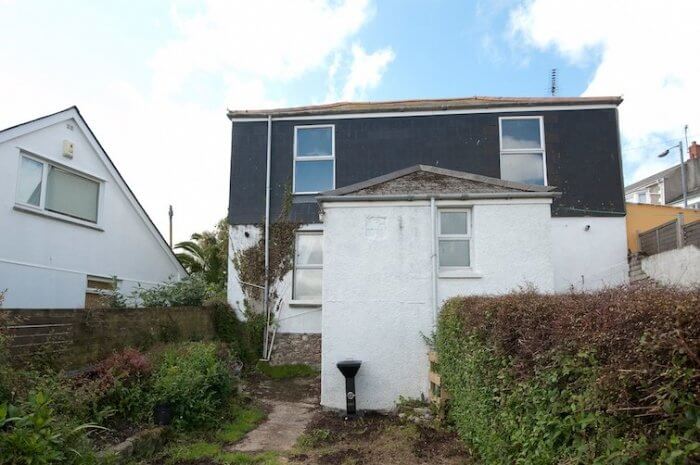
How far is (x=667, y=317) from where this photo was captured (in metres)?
2.35

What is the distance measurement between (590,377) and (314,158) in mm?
11527

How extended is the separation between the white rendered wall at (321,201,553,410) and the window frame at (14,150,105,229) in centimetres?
706

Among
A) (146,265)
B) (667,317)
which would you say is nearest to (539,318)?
(667,317)

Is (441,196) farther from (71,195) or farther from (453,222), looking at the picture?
(71,195)

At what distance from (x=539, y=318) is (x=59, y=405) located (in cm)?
504

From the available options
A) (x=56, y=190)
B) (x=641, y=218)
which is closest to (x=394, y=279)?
(x=641, y=218)

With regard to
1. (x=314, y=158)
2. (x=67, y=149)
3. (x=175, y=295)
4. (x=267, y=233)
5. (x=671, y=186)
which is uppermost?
(x=671, y=186)

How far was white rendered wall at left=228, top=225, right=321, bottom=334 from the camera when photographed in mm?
12773

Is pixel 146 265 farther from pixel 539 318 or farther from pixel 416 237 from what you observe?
pixel 539 318

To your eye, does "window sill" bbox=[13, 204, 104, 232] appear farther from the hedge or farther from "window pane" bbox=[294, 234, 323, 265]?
the hedge

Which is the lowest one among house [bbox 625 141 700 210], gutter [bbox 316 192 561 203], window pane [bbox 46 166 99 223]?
gutter [bbox 316 192 561 203]

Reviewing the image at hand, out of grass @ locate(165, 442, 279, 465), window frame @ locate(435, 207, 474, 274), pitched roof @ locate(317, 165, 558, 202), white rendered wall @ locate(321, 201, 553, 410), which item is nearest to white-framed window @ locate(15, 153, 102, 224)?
pitched roof @ locate(317, 165, 558, 202)

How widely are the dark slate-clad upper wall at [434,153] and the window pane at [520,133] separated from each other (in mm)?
237

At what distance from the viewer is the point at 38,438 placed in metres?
4.05
